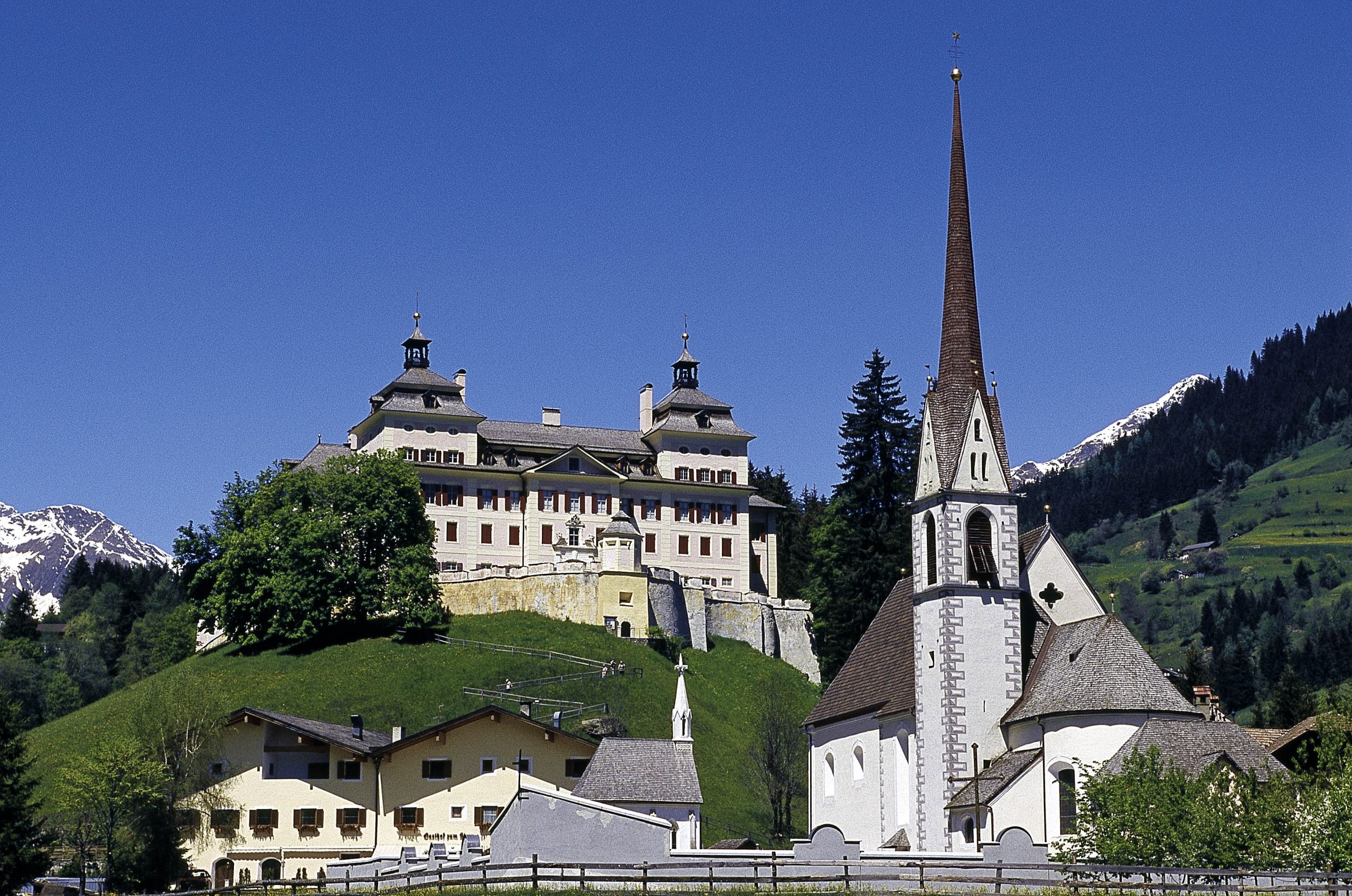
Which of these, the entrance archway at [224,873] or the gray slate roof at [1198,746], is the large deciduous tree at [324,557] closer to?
the entrance archway at [224,873]

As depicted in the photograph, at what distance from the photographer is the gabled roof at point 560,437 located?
385ft

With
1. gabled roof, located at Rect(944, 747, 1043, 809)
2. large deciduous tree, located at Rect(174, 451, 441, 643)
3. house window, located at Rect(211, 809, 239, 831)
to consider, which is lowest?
house window, located at Rect(211, 809, 239, 831)

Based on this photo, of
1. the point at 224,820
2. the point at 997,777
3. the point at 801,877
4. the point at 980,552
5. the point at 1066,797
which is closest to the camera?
the point at 801,877

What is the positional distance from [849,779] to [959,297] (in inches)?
673

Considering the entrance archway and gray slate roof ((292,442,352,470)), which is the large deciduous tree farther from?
the entrance archway

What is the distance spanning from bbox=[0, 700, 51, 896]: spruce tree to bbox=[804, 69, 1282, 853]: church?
24579mm

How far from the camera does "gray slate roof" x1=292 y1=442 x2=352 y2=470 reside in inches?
4584

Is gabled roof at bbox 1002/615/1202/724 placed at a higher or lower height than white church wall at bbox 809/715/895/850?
higher

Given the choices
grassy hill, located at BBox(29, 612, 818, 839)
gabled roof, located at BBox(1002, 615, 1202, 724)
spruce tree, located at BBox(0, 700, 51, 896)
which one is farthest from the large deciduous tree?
gabled roof, located at BBox(1002, 615, 1202, 724)

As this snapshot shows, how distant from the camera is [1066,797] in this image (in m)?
49.3

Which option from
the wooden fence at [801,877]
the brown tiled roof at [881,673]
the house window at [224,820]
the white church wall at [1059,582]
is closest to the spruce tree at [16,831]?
the house window at [224,820]

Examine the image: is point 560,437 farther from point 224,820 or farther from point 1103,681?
point 1103,681

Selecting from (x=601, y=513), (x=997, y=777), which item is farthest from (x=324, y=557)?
(x=997, y=777)

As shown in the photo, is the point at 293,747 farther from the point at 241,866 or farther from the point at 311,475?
the point at 311,475
